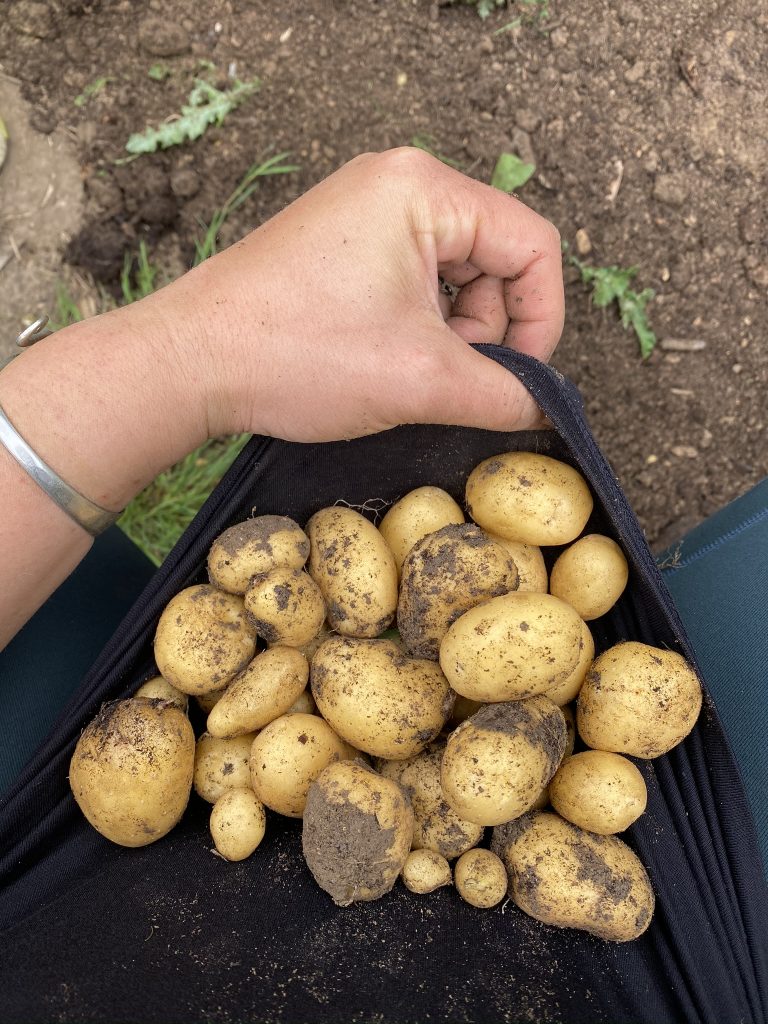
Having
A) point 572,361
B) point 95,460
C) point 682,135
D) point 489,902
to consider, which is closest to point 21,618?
point 95,460

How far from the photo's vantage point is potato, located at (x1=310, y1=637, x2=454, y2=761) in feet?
4.45

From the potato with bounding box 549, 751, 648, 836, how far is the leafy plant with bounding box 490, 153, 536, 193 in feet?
5.37

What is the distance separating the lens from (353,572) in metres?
1.46

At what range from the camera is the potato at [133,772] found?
1310mm

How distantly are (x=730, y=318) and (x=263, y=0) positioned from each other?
169cm

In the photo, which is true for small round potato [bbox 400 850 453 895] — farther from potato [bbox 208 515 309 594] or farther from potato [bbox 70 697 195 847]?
potato [bbox 208 515 309 594]

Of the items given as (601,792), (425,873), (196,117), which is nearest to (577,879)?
(601,792)

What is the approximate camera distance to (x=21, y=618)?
1.51 meters

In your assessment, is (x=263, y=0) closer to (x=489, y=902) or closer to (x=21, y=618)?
(x=21, y=618)

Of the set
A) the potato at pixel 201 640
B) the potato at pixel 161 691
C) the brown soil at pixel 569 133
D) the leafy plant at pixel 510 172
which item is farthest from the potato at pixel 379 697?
the leafy plant at pixel 510 172

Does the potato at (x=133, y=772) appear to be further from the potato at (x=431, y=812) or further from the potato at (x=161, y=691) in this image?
the potato at (x=431, y=812)

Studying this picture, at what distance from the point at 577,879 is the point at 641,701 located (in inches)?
12.2

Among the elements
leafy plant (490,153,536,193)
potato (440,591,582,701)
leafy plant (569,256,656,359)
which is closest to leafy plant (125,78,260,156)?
leafy plant (490,153,536,193)

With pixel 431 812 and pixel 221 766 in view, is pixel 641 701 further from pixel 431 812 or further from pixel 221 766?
pixel 221 766
